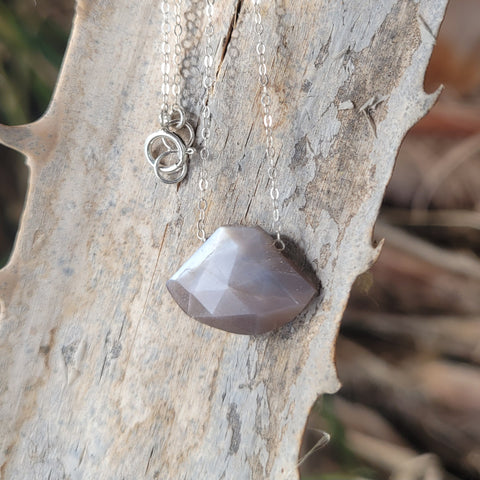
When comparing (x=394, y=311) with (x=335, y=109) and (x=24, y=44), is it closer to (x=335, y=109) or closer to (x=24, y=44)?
(x=335, y=109)

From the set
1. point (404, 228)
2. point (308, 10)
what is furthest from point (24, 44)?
point (404, 228)

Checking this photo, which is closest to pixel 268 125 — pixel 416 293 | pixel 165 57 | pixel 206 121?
pixel 206 121

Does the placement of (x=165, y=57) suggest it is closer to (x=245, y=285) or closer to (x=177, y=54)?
(x=177, y=54)

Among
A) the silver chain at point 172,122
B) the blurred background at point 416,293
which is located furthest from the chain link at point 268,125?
the blurred background at point 416,293

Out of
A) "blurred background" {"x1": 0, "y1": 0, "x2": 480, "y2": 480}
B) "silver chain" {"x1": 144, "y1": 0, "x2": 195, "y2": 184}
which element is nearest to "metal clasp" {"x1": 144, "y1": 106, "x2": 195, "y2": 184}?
"silver chain" {"x1": 144, "y1": 0, "x2": 195, "y2": 184}

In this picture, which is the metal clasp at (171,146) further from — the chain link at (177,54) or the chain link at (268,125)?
the chain link at (268,125)

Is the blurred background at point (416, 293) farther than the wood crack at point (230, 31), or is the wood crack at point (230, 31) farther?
the blurred background at point (416, 293)

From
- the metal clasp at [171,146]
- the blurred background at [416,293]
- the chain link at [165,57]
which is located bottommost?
the blurred background at [416,293]
